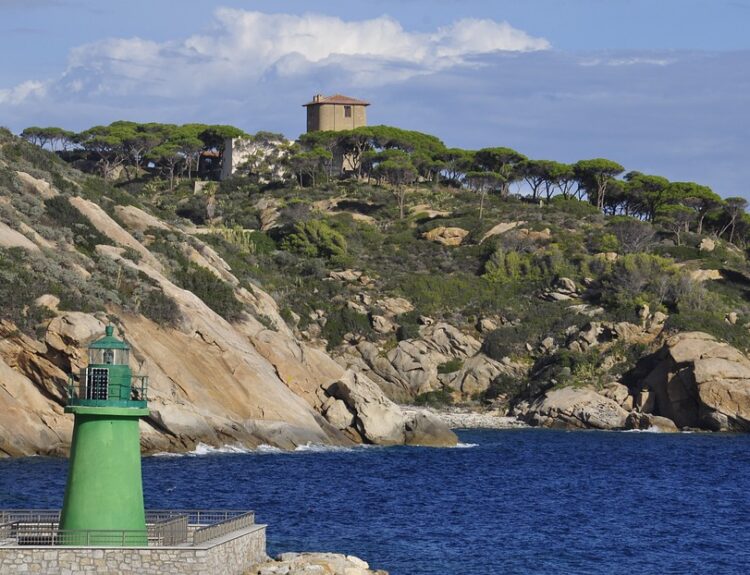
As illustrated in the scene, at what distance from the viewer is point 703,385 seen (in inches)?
3172

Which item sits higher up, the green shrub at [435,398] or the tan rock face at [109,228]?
the tan rock face at [109,228]

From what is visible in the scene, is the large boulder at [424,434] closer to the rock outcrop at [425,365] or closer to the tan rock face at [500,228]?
the rock outcrop at [425,365]

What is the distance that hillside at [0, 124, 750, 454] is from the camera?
60312 millimetres

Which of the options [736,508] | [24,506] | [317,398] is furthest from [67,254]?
[736,508]

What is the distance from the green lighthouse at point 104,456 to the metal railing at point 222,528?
125cm

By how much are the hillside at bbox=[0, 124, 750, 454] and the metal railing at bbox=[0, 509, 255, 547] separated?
926 inches

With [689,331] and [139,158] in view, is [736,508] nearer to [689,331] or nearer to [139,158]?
[689,331]

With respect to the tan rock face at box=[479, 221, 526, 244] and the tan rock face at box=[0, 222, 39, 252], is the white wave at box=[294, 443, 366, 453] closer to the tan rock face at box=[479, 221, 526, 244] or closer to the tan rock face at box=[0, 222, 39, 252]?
the tan rock face at box=[0, 222, 39, 252]

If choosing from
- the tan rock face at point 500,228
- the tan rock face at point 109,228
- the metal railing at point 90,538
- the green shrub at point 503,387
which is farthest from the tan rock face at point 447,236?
the metal railing at point 90,538

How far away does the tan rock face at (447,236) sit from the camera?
110062 millimetres

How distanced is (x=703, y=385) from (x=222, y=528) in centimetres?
5533

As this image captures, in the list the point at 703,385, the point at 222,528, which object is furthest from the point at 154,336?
the point at 222,528

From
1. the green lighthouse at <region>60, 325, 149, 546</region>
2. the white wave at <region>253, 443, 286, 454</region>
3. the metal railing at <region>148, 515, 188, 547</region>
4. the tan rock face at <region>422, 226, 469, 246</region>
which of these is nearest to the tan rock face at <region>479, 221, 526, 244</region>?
the tan rock face at <region>422, 226, 469, 246</region>

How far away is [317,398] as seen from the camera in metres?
68.8
